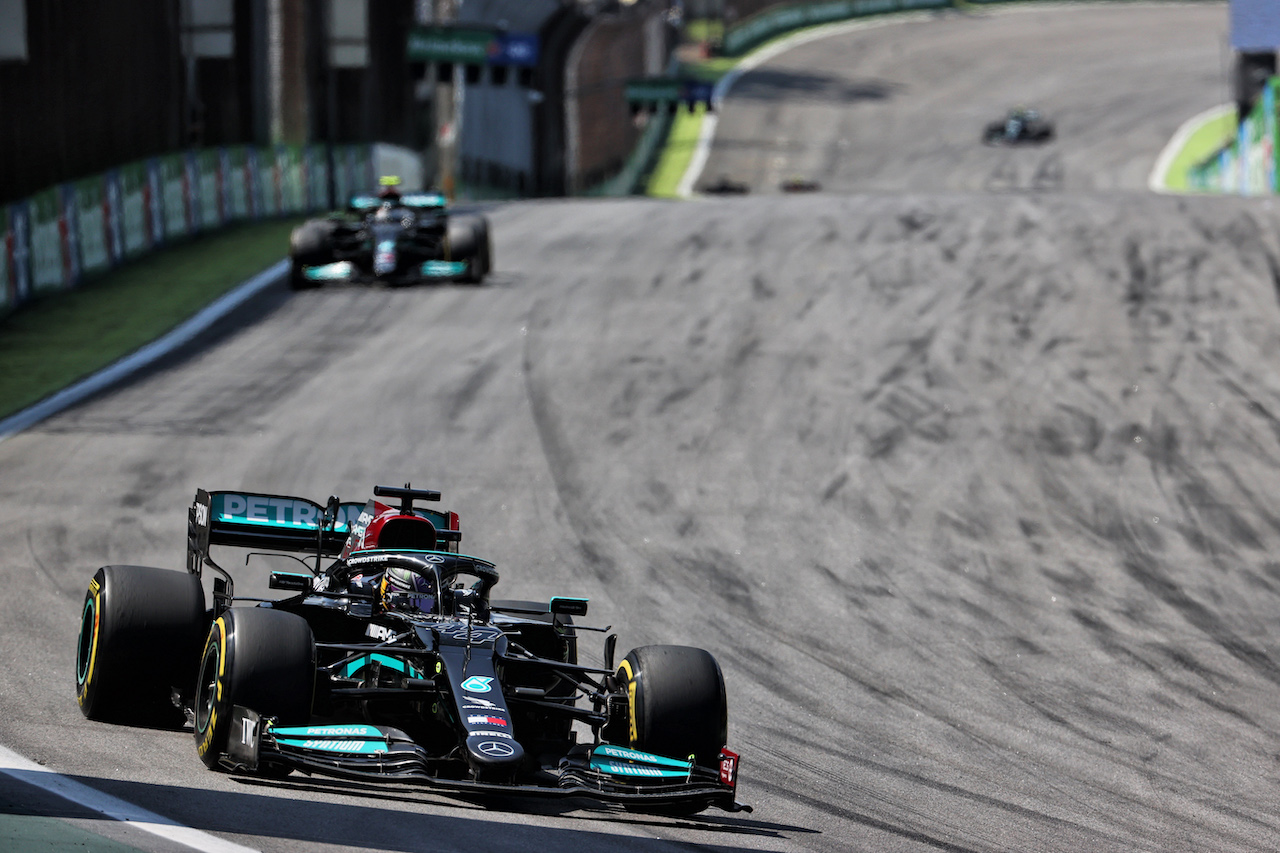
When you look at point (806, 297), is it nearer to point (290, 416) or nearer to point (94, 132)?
point (290, 416)

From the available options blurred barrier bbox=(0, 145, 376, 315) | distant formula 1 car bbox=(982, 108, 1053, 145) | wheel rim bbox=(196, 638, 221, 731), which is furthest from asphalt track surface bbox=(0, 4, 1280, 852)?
distant formula 1 car bbox=(982, 108, 1053, 145)

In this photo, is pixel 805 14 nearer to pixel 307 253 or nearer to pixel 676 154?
pixel 676 154

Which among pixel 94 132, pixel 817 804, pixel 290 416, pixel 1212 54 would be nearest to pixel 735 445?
pixel 290 416

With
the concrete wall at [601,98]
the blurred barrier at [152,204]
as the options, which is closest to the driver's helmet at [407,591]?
the blurred barrier at [152,204]

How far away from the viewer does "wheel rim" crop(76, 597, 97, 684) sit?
8.96 metres

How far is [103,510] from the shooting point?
14.7 metres

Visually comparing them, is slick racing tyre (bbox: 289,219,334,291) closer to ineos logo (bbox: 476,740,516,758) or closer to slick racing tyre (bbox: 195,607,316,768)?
slick racing tyre (bbox: 195,607,316,768)

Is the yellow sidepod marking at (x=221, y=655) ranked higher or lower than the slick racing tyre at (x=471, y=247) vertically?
lower

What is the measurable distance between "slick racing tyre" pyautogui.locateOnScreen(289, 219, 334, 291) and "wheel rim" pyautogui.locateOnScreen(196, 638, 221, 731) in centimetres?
1688

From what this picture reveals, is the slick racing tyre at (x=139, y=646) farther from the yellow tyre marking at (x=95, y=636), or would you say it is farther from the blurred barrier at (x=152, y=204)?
the blurred barrier at (x=152, y=204)

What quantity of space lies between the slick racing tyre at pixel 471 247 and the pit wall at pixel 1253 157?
58.7 ft

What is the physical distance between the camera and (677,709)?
847 cm

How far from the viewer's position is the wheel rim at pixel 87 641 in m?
8.96

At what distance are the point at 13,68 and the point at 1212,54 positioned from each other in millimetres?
56442
